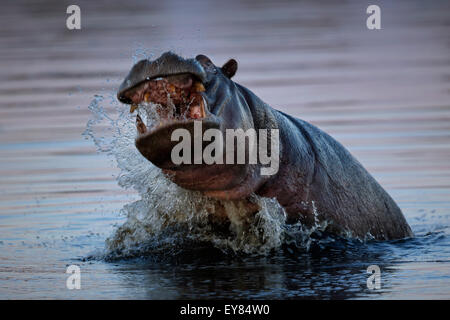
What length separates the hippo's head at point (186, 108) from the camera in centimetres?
545

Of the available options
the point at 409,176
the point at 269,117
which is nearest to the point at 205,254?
the point at 269,117

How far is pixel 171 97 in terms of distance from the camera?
561 cm

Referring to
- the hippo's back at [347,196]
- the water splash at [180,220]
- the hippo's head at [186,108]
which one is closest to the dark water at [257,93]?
the water splash at [180,220]

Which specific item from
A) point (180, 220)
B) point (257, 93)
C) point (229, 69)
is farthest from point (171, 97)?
point (257, 93)

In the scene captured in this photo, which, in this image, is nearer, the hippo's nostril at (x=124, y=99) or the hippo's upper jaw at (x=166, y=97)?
the hippo's upper jaw at (x=166, y=97)

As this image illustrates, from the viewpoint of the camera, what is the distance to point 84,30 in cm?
2081

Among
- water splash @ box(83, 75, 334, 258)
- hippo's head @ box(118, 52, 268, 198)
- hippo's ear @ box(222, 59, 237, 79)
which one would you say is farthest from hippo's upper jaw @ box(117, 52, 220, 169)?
water splash @ box(83, 75, 334, 258)

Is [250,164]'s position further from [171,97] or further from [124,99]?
[124,99]

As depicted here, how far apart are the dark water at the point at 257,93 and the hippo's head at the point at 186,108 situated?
49 centimetres

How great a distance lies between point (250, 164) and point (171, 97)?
0.78 m

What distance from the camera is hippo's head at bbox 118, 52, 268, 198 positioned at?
5445 millimetres

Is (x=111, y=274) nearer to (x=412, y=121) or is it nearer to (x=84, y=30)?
(x=412, y=121)

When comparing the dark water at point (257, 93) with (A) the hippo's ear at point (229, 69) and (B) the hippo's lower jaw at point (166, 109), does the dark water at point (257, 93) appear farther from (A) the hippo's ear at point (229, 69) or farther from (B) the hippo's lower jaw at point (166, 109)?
(B) the hippo's lower jaw at point (166, 109)
